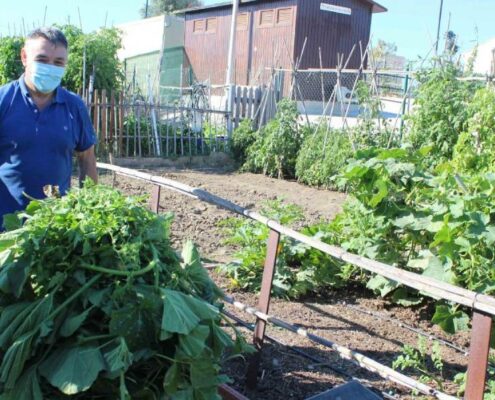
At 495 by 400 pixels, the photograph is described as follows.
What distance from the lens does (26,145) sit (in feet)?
9.58

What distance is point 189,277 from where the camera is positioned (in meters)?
2.10

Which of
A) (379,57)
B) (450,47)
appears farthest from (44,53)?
(379,57)

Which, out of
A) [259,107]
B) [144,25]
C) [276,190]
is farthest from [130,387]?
[144,25]

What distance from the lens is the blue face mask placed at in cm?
292

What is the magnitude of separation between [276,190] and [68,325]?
8.71 m

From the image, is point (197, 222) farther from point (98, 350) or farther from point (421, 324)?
point (98, 350)

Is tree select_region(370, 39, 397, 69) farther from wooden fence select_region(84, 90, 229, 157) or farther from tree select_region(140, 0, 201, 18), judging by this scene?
tree select_region(140, 0, 201, 18)

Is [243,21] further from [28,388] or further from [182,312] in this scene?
[28,388]

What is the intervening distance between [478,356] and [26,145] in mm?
2201

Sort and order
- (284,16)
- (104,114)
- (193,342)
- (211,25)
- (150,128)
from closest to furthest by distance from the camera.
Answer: (193,342) < (104,114) < (150,128) < (284,16) < (211,25)

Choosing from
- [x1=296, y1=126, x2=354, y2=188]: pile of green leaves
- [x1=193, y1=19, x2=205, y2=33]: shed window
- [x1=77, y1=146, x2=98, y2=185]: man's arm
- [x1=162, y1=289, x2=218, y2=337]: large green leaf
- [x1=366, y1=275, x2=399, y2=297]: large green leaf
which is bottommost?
[x1=366, y1=275, x2=399, y2=297]: large green leaf

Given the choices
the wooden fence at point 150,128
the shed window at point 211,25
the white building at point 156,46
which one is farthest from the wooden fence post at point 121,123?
the shed window at point 211,25

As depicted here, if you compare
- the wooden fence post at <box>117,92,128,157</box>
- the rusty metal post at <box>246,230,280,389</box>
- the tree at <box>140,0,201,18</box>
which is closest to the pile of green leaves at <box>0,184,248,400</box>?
the rusty metal post at <box>246,230,280,389</box>

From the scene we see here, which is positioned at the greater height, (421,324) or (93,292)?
(93,292)
